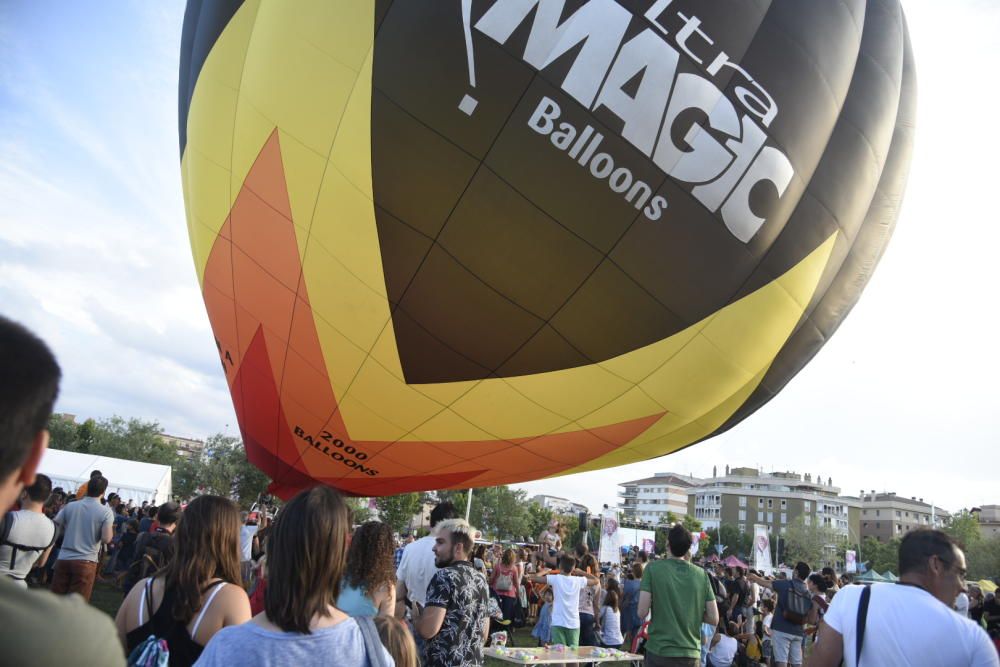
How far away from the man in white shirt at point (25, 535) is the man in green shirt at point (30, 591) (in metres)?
5.16

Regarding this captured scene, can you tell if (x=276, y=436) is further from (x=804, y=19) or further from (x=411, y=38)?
(x=804, y=19)

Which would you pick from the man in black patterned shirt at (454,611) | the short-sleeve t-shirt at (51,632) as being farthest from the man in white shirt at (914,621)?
the short-sleeve t-shirt at (51,632)

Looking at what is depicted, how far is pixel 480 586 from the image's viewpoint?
398cm

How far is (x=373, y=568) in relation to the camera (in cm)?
336

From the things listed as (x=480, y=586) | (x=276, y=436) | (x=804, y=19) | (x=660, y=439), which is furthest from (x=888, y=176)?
(x=276, y=436)

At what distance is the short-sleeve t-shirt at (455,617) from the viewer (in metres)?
3.81

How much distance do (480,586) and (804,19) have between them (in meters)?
5.97

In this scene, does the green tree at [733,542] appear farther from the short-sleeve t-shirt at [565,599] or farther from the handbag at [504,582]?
the short-sleeve t-shirt at [565,599]

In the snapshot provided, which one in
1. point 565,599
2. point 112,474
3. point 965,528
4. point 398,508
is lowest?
point 565,599

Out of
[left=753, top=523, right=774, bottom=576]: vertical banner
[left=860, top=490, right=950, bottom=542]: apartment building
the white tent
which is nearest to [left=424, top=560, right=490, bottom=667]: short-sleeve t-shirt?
the white tent

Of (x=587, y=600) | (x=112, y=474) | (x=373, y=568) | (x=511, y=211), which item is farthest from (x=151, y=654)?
(x=112, y=474)

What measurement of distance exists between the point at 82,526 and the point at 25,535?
5.11 ft

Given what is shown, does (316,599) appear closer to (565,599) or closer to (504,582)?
(565,599)

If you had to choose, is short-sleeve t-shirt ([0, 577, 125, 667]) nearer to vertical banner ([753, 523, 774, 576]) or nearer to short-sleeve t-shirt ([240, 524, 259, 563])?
short-sleeve t-shirt ([240, 524, 259, 563])
